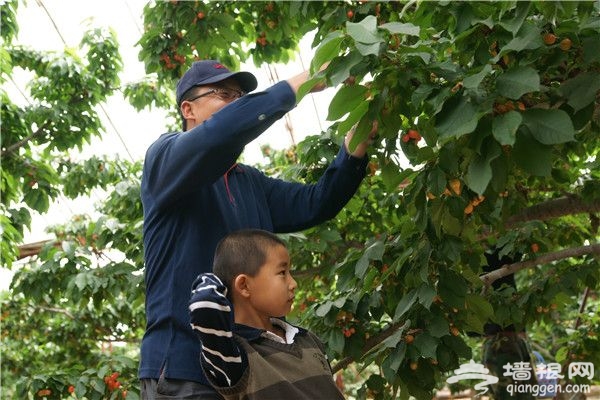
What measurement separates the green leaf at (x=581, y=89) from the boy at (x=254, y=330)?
0.68 m

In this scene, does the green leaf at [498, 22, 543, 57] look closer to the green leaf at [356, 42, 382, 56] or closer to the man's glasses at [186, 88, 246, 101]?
the green leaf at [356, 42, 382, 56]

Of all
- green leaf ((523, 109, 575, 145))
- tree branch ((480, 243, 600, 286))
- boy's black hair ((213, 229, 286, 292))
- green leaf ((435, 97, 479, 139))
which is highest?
green leaf ((435, 97, 479, 139))

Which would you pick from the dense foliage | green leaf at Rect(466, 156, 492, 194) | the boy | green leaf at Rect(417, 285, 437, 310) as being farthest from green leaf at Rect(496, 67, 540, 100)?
green leaf at Rect(417, 285, 437, 310)

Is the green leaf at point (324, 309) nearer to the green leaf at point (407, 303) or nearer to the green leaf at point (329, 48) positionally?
the green leaf at point (407, 303)

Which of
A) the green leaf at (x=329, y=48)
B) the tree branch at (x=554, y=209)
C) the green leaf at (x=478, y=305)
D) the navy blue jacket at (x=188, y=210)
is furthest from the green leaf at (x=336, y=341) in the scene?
the green leaf at (x=329, y=48)

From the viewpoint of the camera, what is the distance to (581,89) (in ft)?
6.21

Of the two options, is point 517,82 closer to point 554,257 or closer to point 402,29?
point 402,29

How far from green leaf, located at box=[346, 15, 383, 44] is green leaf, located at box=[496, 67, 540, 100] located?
0.24 metres

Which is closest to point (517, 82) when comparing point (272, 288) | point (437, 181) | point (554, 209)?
point (437, 181)

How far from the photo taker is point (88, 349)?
8008mm

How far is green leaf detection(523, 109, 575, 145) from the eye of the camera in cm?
165

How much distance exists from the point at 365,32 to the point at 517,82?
0.30 metres

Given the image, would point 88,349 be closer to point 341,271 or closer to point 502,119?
point 341,271

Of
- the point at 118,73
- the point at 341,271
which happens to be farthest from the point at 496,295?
the point at 118,73
